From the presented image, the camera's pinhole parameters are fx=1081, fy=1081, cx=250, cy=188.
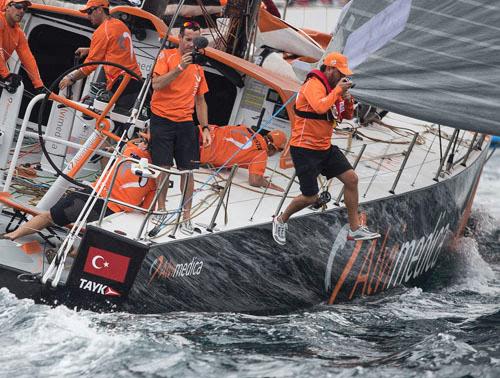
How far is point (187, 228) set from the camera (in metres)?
6.51

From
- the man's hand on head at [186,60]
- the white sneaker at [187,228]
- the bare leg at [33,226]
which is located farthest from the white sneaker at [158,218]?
the man's hand on head at [186,60]

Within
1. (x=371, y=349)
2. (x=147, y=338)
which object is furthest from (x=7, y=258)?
(x=371, y=349)

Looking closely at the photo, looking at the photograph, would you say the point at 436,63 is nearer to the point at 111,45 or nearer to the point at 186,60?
the point at 186,60

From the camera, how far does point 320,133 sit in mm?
6820

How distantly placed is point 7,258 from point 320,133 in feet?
6.80

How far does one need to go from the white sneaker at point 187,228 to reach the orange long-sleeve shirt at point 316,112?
2.89ft

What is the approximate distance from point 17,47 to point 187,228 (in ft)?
6.67

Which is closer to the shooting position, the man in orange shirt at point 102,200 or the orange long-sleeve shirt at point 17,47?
the man in orange shirt at point 102,200

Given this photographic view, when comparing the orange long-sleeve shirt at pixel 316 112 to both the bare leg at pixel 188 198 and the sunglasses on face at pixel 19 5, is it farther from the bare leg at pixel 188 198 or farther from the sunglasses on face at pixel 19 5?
the sunglasses on face at pixel 19 5

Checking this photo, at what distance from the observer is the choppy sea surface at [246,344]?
219 inches

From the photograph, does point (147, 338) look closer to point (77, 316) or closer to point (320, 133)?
point (77, 316)

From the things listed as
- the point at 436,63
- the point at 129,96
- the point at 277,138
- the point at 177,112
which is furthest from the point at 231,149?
the point at 436,63

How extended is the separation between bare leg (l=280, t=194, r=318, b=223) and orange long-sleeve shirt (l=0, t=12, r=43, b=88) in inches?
73.1

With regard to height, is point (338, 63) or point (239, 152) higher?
point (338, 63)
